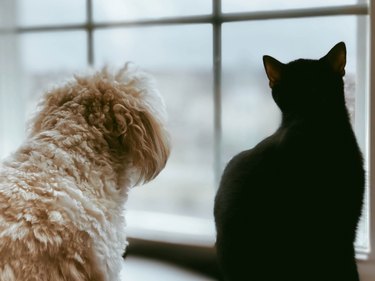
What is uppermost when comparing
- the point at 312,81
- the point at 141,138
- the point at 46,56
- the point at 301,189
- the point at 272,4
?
the point at 272,4

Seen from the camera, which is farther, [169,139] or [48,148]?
[169,139]

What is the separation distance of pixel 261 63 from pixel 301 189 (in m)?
0.59

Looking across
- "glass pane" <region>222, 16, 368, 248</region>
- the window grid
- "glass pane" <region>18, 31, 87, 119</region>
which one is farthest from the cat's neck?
"glass pane" <region>18, 31, 87, 119</region>

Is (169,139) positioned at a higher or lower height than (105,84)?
lower

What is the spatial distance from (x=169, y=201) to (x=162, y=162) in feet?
1.70

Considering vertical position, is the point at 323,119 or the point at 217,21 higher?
the point at 217,21

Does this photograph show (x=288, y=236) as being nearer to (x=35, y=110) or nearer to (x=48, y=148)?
(x=48, y=148)

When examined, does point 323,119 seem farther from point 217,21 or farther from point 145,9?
point 145,9

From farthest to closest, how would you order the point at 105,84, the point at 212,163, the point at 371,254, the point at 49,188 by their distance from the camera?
the point at 212,163
the point at 371,254
the point at 105,84
the point at 49,188

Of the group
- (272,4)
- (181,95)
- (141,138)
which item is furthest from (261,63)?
(141,138)

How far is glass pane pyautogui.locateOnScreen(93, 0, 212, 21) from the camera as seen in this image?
1644 mm

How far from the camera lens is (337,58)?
1174 mm

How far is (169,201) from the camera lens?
1.79 meters

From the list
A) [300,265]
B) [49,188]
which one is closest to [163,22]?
[49,188]
